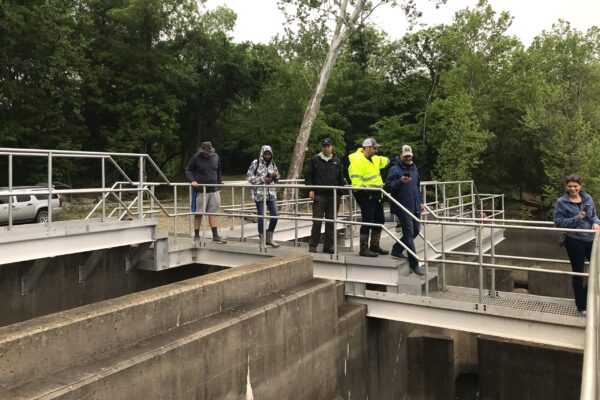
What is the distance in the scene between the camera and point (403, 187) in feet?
22.8

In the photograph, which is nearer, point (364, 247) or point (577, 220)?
point (577, 220)

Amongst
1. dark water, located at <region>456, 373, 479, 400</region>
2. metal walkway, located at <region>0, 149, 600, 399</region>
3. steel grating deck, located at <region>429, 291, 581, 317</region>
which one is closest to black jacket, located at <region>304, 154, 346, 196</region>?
metal walkway, located at <region>0, 149, 600, 399</region>

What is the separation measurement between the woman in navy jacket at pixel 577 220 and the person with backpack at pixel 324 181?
3.00 metres

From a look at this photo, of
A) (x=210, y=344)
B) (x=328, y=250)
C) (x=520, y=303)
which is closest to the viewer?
(x=210, y=344)

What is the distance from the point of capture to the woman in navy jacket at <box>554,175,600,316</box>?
5676 millimetres

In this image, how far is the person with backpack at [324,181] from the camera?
24.3 ft

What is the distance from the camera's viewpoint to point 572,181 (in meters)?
5.65

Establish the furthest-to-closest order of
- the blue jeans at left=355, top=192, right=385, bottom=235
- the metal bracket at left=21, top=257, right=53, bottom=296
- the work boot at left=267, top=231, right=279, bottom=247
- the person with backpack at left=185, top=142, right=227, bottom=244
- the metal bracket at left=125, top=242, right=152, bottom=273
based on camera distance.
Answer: the person with backpack at left=185, top=142, right=227, bottom=244, the metal bracket at left=125, top=242, right=152, bottom=273, the work boot at left=267, top=231, right=279, bottom=247, the blue jeans at left=355, top=192, right=385, bottom=235, the metal bracket at left=21, top=257, right=53, bottom=296

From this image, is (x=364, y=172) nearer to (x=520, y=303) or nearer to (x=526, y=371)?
(x=520, y=303)

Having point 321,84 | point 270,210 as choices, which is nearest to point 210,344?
point 270,210

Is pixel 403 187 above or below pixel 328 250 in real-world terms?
above

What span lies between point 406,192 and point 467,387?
6204mm

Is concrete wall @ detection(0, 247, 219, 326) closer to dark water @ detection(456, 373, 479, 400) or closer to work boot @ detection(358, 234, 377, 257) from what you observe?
work boot @ detection(358, 234, 377, 257)

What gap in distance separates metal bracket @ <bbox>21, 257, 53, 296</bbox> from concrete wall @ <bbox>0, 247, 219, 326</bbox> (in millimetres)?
51
